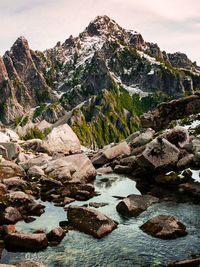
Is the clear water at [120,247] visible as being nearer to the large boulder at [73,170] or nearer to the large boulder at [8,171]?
the large boulder at [73,170]

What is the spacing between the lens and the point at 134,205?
20.9 m

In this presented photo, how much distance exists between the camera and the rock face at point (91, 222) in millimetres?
16719

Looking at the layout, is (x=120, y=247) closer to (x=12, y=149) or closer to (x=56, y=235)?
(x=56, y=235)

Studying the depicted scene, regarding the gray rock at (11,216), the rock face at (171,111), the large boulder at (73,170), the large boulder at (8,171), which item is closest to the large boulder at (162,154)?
the large boulder at (73,170)

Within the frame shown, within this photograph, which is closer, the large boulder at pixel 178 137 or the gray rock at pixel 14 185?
the gray rock at pixel 14 185

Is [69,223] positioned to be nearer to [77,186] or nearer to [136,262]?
[136,262]

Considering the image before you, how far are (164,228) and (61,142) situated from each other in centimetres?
5579

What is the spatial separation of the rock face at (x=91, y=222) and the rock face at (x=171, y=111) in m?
40.1

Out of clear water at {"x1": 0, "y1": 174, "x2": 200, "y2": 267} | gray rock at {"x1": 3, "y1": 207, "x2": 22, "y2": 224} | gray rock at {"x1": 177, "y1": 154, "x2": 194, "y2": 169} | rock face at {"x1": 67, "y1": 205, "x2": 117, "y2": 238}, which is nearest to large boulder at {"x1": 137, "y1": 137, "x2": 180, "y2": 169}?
gray rock at {"x1": 177, "y1": 154, "x2": 194, "y2": 169}

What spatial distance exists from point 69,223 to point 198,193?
13.5 metres

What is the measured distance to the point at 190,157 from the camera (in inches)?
1136

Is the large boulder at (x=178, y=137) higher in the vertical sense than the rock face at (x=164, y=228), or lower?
higher

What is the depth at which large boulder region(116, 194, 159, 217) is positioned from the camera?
65.9 feet

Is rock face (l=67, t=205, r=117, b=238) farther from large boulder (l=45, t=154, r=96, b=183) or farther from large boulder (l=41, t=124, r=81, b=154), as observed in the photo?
large boulder (l=41, t=124, r=81, b=154)
